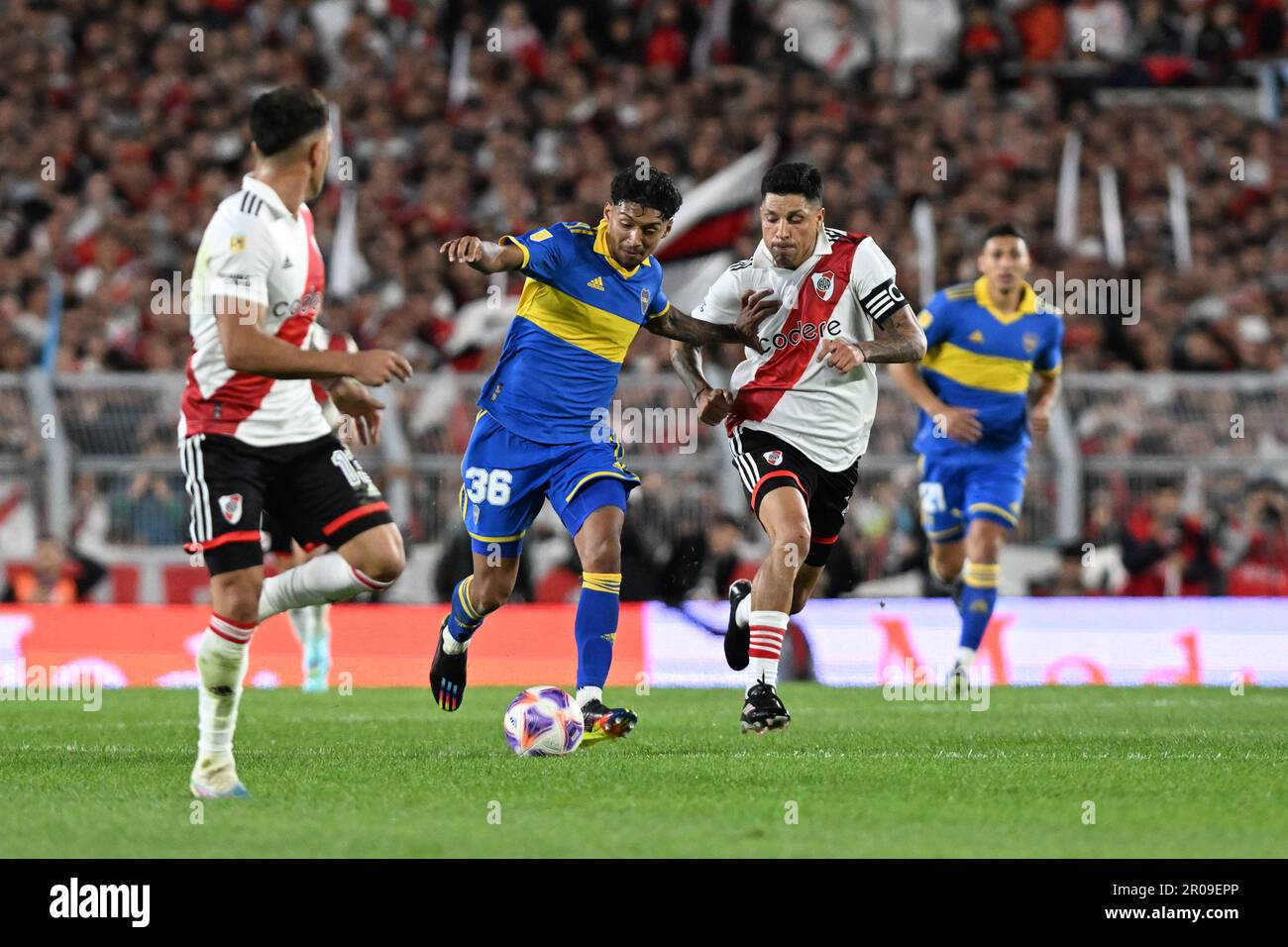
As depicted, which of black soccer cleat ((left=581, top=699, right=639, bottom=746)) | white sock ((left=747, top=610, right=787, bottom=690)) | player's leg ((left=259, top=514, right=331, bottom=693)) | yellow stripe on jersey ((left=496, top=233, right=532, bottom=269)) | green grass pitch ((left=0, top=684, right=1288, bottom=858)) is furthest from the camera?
player's leg ((left=259, top=514, right=331, bottom=693))

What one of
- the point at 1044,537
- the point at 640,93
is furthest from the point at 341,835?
the point at 640,93

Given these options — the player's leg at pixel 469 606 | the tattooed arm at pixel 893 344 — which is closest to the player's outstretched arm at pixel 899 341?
the tattooed arm at pixel 893 344

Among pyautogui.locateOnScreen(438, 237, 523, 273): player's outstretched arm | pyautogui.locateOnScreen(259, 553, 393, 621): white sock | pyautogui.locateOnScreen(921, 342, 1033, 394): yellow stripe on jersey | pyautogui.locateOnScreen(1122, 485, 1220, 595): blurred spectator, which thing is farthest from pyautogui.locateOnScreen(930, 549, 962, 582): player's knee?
pyautogui.locateOnScreen(259, 553, 393, 621): white sock

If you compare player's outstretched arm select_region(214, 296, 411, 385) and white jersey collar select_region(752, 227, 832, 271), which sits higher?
white jersey collar select_region(752, 227, 832, 271)

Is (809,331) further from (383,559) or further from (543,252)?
(383,559)

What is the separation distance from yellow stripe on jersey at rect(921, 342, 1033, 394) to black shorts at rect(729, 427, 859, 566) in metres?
2.83

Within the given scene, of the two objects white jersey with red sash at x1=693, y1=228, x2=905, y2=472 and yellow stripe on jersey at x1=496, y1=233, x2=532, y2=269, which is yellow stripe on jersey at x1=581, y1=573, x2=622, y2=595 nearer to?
white jersey with red sash at x1=693, y1=228, x2=905, y2=472

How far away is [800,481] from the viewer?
938 cm

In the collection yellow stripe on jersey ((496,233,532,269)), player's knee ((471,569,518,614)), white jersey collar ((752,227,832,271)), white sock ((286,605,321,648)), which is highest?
white jersey collar ((752,227,832,271))

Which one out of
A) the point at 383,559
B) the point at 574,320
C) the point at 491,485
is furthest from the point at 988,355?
the point at 383,559

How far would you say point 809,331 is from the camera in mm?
9531

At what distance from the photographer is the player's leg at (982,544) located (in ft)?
40.0

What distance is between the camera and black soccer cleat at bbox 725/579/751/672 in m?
10.1

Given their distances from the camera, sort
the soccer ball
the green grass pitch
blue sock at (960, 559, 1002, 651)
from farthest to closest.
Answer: blue sock at (960, 559, 1002, 651), the soccer ball, the green grass pitch
